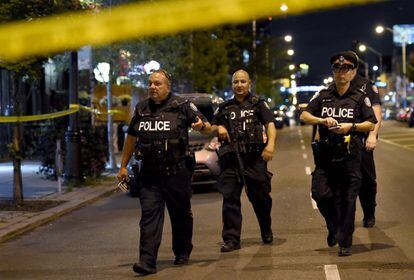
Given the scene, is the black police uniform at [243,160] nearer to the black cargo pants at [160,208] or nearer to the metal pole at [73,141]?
the black cargo pants at [160,208]

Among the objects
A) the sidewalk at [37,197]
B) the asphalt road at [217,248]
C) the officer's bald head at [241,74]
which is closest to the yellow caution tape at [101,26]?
the sidewalk at [37,197]

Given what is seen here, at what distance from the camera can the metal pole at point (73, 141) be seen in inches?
596

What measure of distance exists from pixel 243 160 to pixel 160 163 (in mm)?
1252

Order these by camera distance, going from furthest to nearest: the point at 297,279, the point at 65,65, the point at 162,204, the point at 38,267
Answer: the point at 65,65 < the point at 38,267 < the point at 162,204 < the point at 297,279

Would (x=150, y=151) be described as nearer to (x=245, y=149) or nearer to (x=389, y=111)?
(x=245, y=149)

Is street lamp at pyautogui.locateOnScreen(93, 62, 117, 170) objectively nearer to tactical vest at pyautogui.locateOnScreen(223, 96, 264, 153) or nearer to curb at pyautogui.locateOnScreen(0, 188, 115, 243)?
curb at pyautogui.locateOnScreen(0, 188, 115, 243)

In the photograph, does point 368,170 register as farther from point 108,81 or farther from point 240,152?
point 108,81

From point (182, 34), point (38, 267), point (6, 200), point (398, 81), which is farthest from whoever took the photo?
point (398, 81)

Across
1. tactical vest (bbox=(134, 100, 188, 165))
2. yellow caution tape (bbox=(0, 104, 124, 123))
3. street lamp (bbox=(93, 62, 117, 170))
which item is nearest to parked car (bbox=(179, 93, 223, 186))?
yellow caution tape (bbox=(0, 104, 124, 123))

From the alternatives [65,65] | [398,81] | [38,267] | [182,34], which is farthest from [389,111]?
[38,267]

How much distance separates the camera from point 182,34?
91.8ft

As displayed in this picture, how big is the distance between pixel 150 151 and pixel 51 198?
667 cm

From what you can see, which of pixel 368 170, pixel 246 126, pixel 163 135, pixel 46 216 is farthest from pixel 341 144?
pixel 46 216

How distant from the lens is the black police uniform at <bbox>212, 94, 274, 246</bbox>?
7.91m
